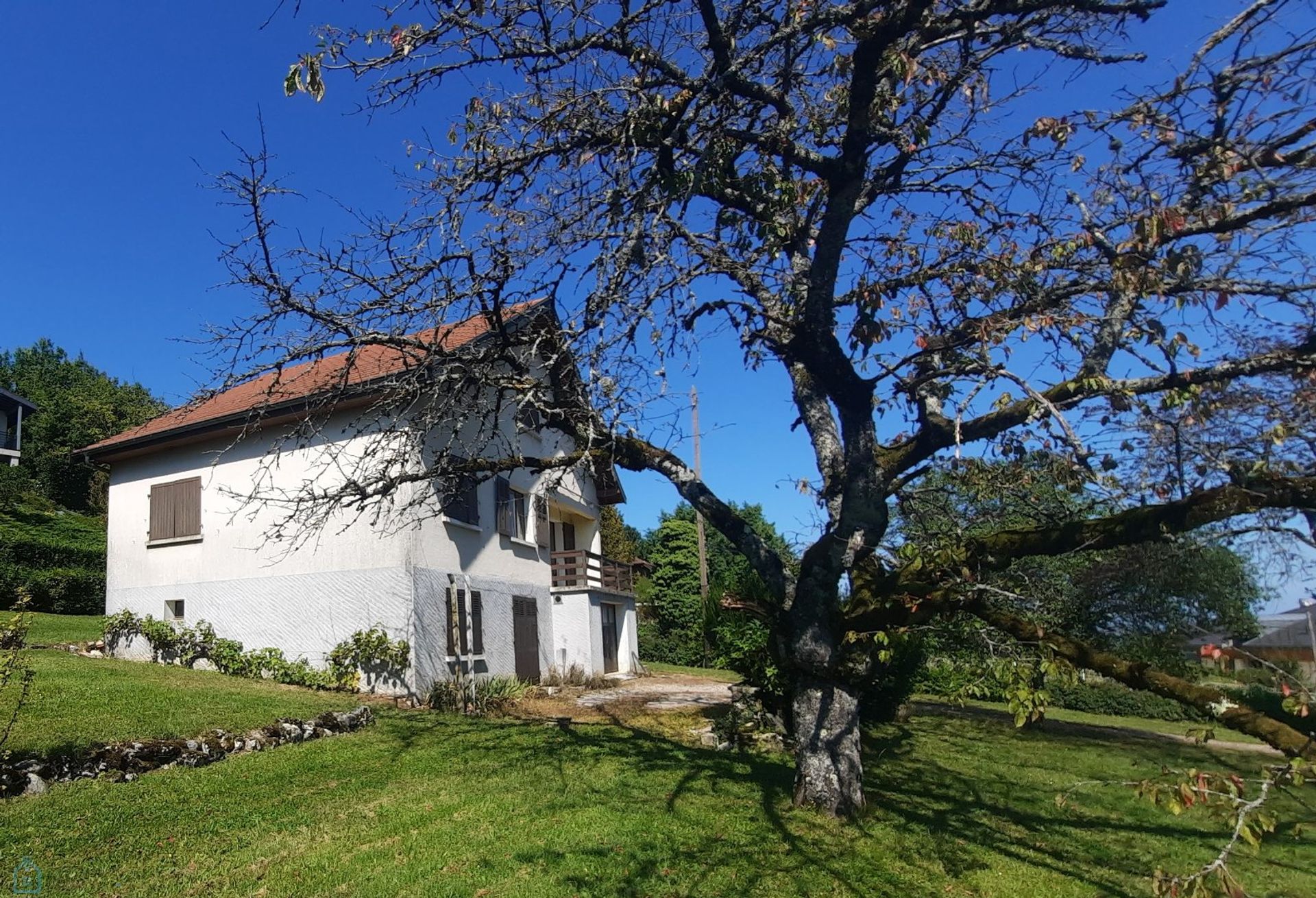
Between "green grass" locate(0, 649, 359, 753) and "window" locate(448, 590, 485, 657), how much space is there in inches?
89.0

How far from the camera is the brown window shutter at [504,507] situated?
1764cm

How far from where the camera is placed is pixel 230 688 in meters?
12.7

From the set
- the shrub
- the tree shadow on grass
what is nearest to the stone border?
the tree shadow on grass

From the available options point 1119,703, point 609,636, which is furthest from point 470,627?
point 1119,703

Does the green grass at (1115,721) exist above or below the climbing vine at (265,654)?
below

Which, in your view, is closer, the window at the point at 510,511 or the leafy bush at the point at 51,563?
the window at the point at 510,511

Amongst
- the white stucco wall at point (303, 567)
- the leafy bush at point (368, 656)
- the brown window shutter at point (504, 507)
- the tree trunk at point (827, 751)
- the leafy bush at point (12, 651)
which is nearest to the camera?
the leafy bush at point (12, 651)

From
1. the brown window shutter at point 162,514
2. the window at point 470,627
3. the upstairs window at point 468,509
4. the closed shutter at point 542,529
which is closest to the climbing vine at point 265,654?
the window at point 470,627

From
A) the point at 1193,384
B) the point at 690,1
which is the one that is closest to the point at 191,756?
the point at 690,1

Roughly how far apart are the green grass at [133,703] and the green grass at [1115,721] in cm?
1376

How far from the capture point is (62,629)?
1814 cm

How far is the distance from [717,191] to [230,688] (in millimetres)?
10747

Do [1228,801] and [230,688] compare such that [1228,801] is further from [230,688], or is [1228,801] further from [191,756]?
[230,688]

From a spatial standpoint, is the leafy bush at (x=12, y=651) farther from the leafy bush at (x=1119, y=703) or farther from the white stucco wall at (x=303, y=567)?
the leafy bush at (x=1119, y=703)
